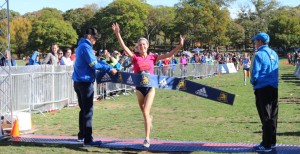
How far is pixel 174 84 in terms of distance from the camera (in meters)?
8.26

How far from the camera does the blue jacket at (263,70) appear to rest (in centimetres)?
728

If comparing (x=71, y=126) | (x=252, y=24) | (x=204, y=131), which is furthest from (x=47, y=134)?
(x=252, y=24)

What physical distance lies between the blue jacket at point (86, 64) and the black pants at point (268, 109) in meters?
2.83

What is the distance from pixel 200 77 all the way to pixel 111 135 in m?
25.4

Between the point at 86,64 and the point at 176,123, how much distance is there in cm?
420

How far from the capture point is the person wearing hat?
7.31m

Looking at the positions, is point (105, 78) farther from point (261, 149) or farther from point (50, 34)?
point (50, 34)

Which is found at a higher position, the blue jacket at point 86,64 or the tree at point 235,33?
the tree at point 235,33

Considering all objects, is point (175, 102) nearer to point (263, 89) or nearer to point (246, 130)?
point (246, 130)

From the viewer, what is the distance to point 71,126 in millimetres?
11055

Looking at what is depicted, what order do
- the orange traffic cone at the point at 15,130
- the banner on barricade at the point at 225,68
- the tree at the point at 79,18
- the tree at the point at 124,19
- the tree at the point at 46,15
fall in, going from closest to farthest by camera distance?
the orange traffic cone at the point at 15,130 → the banner on barricade at the point at 225,68 → the tree at the point at 124,19 → the tree at the point at 79,18 → the tree at the point at 46,15

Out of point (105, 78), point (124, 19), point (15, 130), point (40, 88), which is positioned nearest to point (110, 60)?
point (40, 88)

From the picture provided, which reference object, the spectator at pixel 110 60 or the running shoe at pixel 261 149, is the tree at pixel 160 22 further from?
the running shoe at pixel 261 149

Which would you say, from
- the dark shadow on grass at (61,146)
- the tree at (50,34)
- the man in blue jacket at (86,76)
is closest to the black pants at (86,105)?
the man in blue jacket at (86,76)
